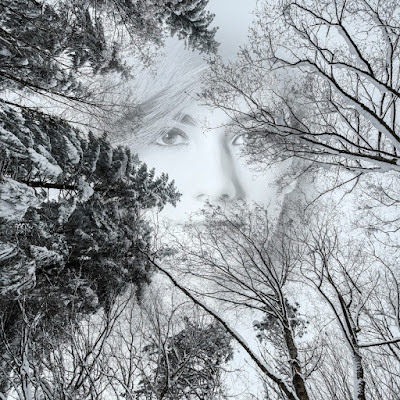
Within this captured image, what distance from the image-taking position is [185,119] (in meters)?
9.90

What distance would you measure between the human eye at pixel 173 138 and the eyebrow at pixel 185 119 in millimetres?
414

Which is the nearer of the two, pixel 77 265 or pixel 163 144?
pixel 77 265

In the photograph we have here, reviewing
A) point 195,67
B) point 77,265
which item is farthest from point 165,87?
point 77,265

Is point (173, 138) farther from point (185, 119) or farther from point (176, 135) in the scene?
point (185, 119)

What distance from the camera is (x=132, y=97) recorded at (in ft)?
25.4

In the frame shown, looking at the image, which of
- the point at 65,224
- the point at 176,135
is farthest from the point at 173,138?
the point at 65,224

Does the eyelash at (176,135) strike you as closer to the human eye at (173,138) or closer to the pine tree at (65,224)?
the human eye at (173,138)

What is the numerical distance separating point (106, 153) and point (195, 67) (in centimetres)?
498

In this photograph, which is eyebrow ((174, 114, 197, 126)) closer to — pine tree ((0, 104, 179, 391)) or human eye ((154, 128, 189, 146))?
human eye ((154, 128, 189, 146))

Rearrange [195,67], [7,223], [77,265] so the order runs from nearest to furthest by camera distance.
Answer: [7,223], [77,265], [195,67]

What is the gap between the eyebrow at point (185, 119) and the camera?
982 cm

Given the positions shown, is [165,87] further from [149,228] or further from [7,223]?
[7,223]

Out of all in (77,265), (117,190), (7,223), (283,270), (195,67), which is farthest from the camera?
(195,67)

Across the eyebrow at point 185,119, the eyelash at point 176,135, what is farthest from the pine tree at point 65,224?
the eyebrow at point 185,119
